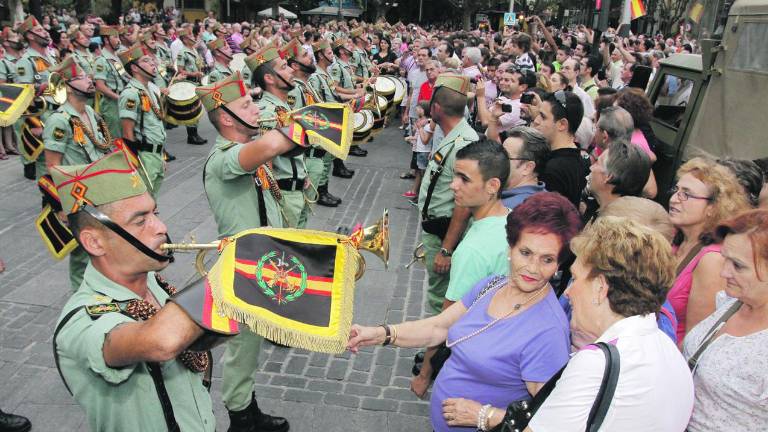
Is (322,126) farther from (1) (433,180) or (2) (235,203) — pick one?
(1) (433,180)

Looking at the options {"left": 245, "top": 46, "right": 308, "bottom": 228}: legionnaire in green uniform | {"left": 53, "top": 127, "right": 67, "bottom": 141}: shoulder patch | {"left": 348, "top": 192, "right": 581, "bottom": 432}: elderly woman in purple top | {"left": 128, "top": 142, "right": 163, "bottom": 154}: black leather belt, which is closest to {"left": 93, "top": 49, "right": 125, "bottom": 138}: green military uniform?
{"left": 128, "top": 142, "right": 163, "bottom": 154}: black leather belt

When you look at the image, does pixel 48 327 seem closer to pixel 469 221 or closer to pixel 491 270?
pixel 469 221

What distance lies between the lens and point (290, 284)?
2057 mm

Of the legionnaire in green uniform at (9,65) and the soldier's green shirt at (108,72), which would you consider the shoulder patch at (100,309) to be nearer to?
the soldier's green shirt at (108,72)

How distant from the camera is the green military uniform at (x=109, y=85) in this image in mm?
10438

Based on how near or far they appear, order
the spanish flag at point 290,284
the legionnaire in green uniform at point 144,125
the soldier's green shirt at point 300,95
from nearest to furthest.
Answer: the spanish flag at point 290,284 → the legionnaire in green uniform at point 144,125 → the soldier's green shirt at point 300,95

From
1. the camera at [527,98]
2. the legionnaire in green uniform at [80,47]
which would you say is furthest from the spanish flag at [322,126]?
the legionnaire in green uniform at [80,47]

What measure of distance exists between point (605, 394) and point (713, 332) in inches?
40.8

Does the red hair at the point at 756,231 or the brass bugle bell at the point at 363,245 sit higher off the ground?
the red hair at the point at 756,231

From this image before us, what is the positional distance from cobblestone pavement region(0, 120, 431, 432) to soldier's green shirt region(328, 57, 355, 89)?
2842 millimetres

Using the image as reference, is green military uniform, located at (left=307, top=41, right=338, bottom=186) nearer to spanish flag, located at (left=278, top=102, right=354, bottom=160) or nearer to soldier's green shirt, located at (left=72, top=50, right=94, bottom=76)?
soldier's green shirt, located at (left=72, top=50, right=94, bottom=76)

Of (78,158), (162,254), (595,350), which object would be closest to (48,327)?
(78,158)

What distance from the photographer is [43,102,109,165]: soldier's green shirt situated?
5.62 meters

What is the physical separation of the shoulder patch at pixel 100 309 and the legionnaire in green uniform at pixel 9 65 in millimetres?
10288
